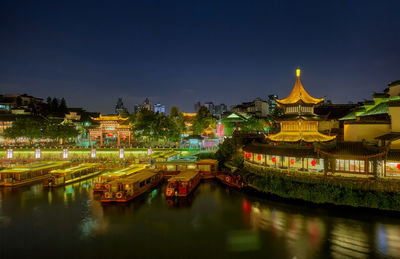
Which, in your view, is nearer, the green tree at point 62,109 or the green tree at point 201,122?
the green tree at point 201,122

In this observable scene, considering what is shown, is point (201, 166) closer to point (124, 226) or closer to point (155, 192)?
point (155, 192)

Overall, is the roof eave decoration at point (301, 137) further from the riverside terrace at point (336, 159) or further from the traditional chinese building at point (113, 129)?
the traditional chinese building at point (113, 129)

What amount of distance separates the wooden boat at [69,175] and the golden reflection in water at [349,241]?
2648cm

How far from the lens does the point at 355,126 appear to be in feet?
88.3

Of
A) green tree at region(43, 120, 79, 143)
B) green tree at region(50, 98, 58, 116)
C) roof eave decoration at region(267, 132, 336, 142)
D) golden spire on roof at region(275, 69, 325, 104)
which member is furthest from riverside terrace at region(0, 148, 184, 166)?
green tree at region(50, 98, 58, 116)

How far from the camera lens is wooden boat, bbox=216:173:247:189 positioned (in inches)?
990

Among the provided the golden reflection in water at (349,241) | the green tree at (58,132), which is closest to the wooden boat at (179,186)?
the golden reflection in water at (349,241)

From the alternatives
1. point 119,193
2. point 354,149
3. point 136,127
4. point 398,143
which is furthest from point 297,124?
point 136,127

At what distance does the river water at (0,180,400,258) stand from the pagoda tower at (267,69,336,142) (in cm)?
742

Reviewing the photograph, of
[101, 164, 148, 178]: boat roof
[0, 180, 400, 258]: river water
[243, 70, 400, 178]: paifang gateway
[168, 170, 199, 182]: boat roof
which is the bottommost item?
[0, 180, 400, 258]: river water

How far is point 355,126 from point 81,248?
92.9ft

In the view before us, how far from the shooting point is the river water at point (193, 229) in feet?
44.7

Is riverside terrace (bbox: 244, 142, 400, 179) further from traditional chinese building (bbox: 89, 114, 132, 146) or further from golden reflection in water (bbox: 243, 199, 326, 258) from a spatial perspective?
traditional chinese building (bbox: 89, 114, 132, 146)

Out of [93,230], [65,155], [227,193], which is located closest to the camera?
[93,230]
